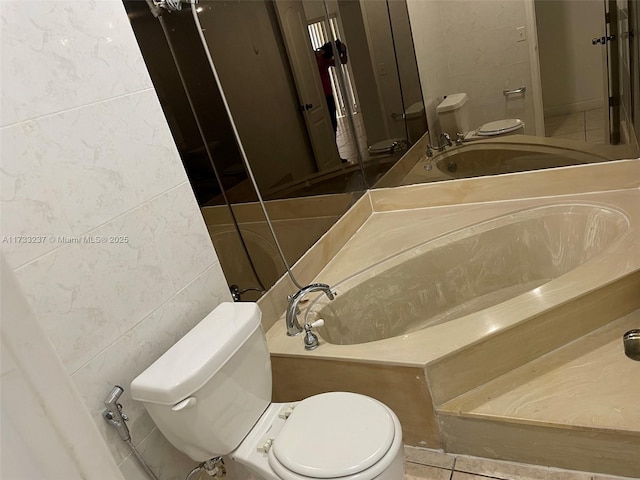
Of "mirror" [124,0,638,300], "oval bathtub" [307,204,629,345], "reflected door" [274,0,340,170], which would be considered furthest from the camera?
"reflected door" [274,0,340,170]

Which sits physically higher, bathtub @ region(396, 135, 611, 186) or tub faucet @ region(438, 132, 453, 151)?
tub faucet @ region(438, 132, 453, 151)

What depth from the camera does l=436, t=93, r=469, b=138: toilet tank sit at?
2.86m

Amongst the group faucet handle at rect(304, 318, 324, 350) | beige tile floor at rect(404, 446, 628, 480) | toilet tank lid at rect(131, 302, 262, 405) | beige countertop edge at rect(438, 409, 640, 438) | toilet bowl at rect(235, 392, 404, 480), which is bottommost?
beige tile floor at rect(404, 446, 628, 480)

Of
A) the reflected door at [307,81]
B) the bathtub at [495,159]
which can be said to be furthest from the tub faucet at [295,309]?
the bathtub at [495,159]

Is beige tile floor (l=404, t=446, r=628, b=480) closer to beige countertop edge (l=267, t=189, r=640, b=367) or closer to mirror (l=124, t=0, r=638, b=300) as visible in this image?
beige countertop edge (l=267, t=189, r=640, b=367)

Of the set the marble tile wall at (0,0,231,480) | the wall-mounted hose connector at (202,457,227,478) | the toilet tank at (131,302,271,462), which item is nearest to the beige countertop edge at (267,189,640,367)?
the toilet tank at (131,302,271,462)

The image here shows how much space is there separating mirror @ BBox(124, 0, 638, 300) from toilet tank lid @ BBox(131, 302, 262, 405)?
1.11ft

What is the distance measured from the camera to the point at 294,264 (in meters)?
2.38

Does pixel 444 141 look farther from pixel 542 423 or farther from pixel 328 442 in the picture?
pixel 328 442

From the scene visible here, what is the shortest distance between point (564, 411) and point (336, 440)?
0.76 meters

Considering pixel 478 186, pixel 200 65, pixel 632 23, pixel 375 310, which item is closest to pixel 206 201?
pixel 200 65

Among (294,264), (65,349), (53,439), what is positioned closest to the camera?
(53,439)

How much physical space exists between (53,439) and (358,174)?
2.72 m

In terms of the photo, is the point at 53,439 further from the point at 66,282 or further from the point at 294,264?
the point at 294,264
